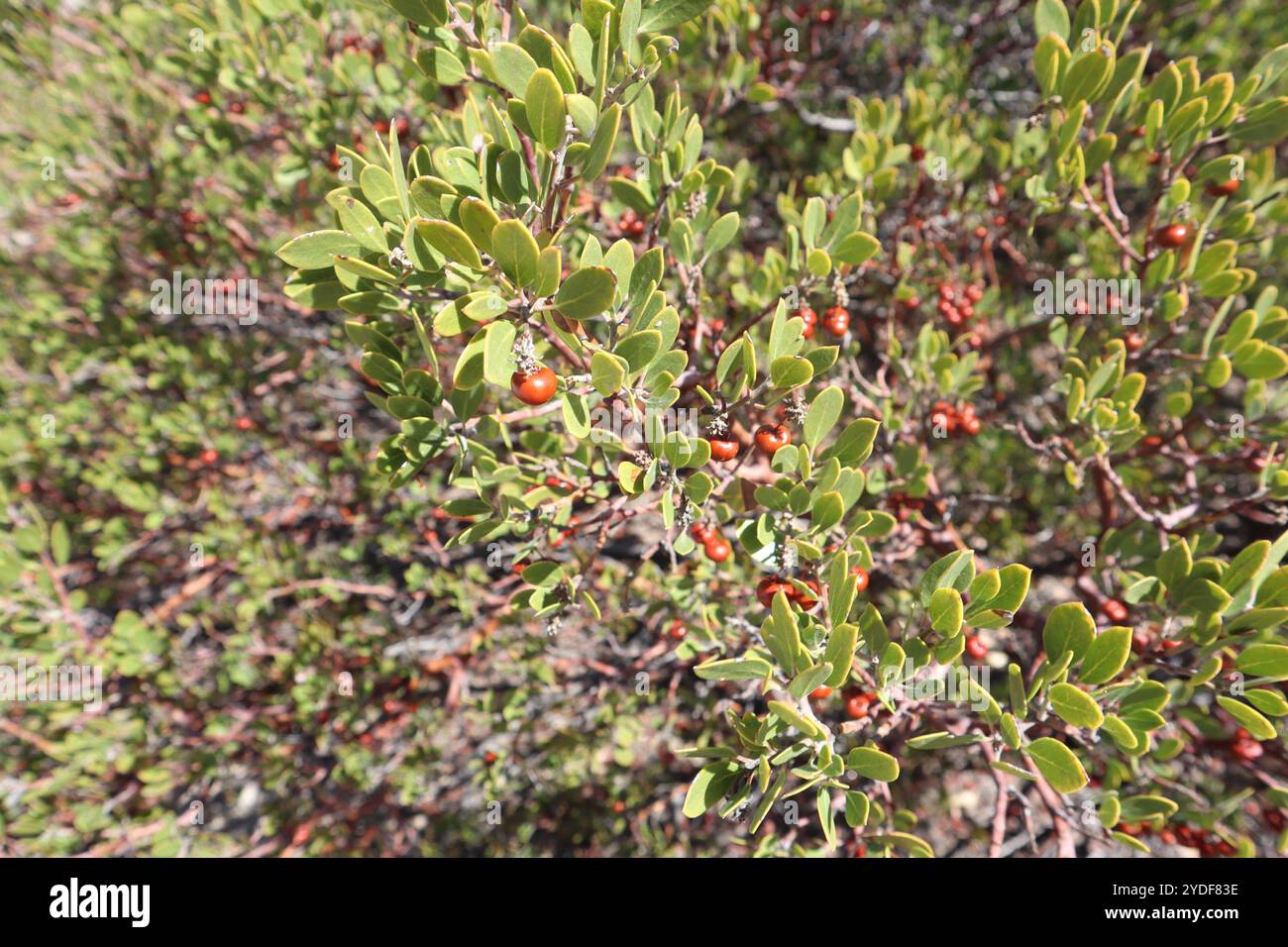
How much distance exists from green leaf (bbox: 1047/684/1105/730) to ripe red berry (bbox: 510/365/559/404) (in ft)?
3.69

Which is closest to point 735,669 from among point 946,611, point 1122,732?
point 946,611

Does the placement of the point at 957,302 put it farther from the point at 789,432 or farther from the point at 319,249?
the point at 319,249

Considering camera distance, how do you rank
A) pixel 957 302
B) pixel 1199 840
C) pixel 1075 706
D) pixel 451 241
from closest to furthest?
1. pixel 451 241
2. pixel 1075 706
3. pixel 1199 840
4. pixel 957 302

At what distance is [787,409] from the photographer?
145 cm

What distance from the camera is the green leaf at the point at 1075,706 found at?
1.14m

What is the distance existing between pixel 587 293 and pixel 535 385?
0.60 feet

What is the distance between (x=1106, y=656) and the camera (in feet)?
3.96

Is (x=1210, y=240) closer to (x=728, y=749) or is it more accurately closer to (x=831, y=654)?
(x=831, y=654)

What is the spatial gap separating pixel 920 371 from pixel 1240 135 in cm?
102

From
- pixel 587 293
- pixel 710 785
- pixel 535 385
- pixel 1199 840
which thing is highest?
pixel 587 293

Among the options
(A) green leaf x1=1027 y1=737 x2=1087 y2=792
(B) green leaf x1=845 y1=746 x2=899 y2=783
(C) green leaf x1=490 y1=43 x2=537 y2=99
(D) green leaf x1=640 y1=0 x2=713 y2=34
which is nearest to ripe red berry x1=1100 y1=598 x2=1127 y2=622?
(A) green leaf x1=1027 y1=737 x2=1087 y2=792

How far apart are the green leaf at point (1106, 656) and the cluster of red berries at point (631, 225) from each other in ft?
5.62

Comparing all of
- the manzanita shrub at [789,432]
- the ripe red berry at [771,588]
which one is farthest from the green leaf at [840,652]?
the ripe red berry at [771,588]
